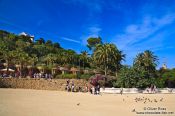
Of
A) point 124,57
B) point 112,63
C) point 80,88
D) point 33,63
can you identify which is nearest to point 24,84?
point 80,88

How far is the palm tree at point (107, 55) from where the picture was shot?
229 ft

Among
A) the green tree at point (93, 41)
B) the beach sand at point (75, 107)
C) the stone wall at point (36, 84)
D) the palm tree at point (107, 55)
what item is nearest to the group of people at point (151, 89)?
the stone wall at point (36, 84)

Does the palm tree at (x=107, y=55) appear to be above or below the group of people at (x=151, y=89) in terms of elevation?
above

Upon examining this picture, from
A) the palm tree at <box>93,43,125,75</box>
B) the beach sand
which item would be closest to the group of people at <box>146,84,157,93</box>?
the palm tree at <box>93,43,125,75</box>

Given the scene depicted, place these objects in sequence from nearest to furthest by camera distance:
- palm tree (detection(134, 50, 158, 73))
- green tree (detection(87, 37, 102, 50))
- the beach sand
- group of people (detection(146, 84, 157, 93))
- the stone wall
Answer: the beach sand → group of people (detection(146, 84, 157, 93)) → the stone wall → palm tree (detection(134, 50, 158, 73)) → green tree (detection(87, 37, 102, 50))

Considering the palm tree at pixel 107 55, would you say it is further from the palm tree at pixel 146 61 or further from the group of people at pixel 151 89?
the group of people at pixel 151 89

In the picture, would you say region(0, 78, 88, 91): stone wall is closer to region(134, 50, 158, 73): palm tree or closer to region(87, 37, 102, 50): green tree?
region(134, 50, 158, 73): palm tree

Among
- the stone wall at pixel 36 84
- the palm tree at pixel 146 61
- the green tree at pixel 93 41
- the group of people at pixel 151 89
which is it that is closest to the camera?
the group of people at pixel 151 89

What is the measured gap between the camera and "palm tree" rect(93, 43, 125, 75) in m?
69.9

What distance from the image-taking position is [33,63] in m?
71.1

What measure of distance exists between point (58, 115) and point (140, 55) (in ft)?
176

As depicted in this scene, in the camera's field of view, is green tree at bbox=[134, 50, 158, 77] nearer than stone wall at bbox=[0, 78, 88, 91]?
No

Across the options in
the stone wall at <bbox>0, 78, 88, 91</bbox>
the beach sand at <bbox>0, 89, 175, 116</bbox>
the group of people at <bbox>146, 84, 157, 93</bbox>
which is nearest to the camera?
the beach sand at <bbox>0, 89, 175, 116</bbox>

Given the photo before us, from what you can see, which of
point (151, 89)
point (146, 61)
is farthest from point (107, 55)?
point (151, 89)
